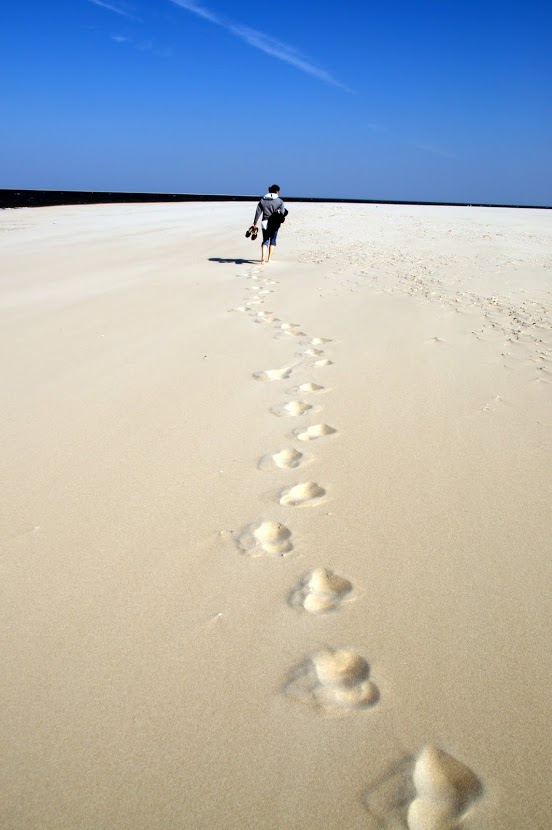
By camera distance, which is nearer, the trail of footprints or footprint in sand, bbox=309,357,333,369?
the trail of footprints

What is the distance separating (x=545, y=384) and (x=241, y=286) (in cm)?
426

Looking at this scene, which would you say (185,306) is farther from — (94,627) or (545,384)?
Answer: (94,627)

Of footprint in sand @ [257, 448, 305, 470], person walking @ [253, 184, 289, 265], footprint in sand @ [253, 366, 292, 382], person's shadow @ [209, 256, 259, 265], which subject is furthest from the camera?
person's shadow @ [209, 256, 259, 265]

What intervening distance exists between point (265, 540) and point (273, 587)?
268 mm

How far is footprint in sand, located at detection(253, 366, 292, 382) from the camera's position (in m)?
3.74

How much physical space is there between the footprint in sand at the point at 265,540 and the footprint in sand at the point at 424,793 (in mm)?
818

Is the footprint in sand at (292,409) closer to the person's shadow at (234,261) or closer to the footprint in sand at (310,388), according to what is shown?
the footprint in sand at (310,388)

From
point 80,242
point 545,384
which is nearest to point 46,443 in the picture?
point 545,384

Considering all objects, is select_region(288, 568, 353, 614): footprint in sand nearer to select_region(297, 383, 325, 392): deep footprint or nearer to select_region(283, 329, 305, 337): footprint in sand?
select_region(297, 383, 325, 392): deep footprint

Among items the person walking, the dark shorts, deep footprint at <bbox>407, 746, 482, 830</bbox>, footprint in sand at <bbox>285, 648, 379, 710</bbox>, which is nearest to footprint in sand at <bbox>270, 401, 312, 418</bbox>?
footprint in sand at <bbox>285, 648, 379, 710</bbox>

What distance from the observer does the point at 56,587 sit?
1794mm

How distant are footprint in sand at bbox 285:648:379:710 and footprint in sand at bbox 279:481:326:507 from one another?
2.56 ft

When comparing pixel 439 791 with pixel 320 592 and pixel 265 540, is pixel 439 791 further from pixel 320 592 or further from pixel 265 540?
pixel 265 540

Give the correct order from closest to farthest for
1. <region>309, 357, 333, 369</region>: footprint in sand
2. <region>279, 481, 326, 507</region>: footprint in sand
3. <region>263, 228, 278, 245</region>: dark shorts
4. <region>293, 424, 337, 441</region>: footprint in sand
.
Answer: <region>279, 481, 326, 507</region>: footprint in sand
<region>293, 424, 337, 441</region>: footprint in sand
<region>309, 357, 333, 369</region>: footprint in sand
<region>263, 228, 278, 245</region>: dark shorts
